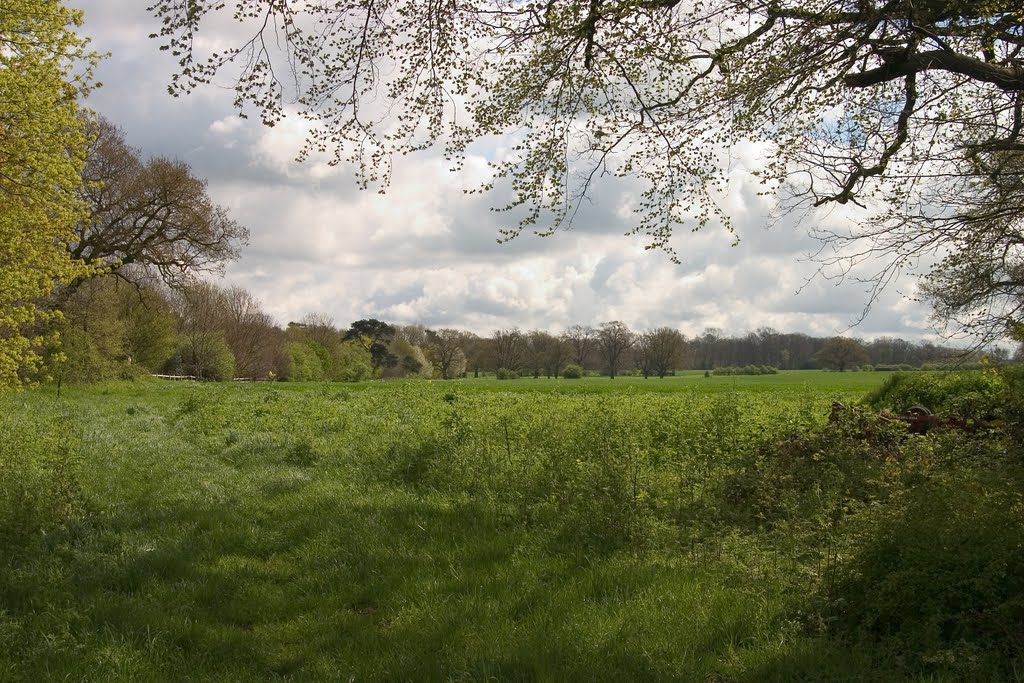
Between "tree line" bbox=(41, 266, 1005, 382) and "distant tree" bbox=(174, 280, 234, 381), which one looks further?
"distant tree" bbox=(174, 280, 234, 381)

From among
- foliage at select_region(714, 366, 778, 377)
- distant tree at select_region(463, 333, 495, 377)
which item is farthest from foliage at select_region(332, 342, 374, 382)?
foliage at select_region(714, 366, 778, 377)

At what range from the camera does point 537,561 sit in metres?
6.84

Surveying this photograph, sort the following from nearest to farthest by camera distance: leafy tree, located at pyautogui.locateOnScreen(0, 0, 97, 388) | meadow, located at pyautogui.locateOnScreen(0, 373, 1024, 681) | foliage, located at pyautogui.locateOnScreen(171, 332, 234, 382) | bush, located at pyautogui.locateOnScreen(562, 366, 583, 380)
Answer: meadow, located at pyautogui.locateOnScreen(0, 373, 1024, 681)
leafy tree, located at pyautogui.locateOnScreen(0, 0, 97, 388)
foliage, located at pyautogui.locateOnScreen(171, 332, 234, 382)
bush, located at pyautogui.locateOnScreen(562, 366, 583, 380)

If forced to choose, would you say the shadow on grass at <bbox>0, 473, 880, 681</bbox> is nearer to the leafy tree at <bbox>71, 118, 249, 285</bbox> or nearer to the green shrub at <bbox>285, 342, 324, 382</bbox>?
the leafy tree at <bbox>71, 118, 249, 285</bbox>

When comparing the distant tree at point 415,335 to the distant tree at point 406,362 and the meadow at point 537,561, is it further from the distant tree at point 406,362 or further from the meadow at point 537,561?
the meadow at point 537,561

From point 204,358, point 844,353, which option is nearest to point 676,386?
point 844,353

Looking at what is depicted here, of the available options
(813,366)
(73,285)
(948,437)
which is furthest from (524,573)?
(813,366)

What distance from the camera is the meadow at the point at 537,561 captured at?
4703 millimetres

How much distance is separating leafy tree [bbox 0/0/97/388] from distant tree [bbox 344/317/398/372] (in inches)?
2976

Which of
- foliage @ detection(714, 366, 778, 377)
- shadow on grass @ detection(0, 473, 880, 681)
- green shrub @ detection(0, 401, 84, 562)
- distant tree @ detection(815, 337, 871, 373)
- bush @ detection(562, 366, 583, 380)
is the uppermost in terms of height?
distant tree @ detection(815, 337, 871, 373)

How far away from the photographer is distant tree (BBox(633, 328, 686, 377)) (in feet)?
309

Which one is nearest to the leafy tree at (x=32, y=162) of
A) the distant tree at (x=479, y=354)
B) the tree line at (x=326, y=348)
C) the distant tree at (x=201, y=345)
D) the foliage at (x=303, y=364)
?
the tree line at (x=326, y=348)

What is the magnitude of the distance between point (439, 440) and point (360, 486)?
1.96 m

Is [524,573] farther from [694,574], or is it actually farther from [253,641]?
[253,641]
